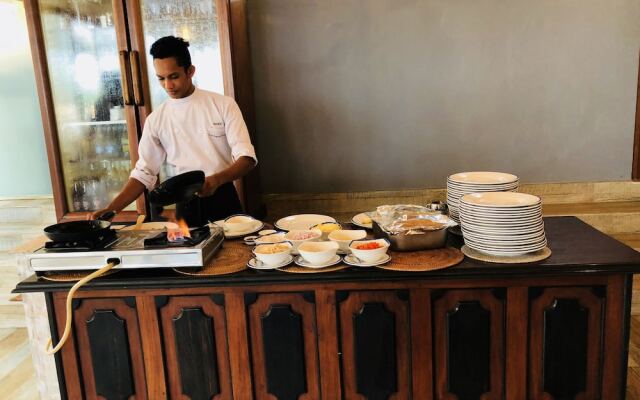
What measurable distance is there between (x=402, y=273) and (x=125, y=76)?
2.23m

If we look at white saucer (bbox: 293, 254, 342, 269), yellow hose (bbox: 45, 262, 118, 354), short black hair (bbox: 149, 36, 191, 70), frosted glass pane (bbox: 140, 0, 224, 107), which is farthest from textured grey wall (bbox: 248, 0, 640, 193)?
yellow hose (bbox: 45, 262, 118, 354)

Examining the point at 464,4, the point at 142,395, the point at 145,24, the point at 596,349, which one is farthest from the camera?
the point at 464,4

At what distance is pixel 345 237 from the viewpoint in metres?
1.84

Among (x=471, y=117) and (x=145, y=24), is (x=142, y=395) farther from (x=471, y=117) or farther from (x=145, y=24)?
(x=471, y=117)

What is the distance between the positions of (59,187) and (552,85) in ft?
11.0

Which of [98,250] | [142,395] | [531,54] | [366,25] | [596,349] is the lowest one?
[142,395]

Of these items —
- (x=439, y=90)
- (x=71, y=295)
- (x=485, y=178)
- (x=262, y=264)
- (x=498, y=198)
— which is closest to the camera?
(x=71, y=295)

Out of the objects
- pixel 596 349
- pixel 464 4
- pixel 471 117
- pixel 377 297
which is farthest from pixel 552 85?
pixel 377 297

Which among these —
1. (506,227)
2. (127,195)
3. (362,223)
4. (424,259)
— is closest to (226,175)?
(127,195)

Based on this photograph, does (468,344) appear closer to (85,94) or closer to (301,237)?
(301,237)

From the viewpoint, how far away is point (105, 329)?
1.67 m

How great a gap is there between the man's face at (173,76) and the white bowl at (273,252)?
3.69 ft

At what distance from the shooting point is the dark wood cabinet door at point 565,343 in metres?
1.57

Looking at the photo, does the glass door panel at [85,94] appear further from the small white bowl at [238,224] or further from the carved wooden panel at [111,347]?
the carved wooden panel at [111,347]
